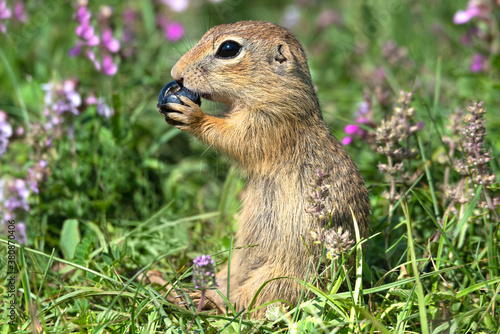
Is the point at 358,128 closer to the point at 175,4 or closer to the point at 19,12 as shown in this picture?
the point at 175,4

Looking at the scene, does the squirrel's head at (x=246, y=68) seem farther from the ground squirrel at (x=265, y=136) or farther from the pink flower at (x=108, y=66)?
the pink flower at (x=108, y=66)

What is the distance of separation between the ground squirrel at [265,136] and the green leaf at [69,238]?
3.62ft

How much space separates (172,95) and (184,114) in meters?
0.16

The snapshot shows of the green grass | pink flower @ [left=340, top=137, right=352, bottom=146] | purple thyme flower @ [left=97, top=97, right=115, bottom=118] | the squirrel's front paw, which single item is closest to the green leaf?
the green grass

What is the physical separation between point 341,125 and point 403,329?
3239 millimetres

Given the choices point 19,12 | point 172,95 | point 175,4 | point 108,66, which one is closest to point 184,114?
point 172,95

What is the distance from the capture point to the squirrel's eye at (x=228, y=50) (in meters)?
3.52

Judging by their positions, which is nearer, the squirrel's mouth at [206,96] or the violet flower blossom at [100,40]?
the squirrel's mouth at [206,96]

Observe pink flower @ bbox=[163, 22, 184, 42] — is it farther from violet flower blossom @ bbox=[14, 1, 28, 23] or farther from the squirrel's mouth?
the squirrel's mouth

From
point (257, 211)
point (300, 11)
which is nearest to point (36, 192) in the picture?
point (257, 211)

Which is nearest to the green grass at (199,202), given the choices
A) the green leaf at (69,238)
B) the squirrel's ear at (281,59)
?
the green leaf at (69,238)

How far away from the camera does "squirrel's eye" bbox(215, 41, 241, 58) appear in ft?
11.6

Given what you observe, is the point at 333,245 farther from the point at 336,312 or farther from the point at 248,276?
the point at 248,276

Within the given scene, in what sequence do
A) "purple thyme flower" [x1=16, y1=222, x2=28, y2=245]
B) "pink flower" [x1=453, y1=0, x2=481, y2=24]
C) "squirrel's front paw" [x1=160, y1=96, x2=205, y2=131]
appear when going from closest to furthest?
"squirrel's front paw" [x1=160, y1=96, x2=205, y2=131] → "purple thyme flower" [x1=16, y1=222, x2=28, y2=245] → "pink flower" [x1=453, y1=0, x2=481, y2=24]
